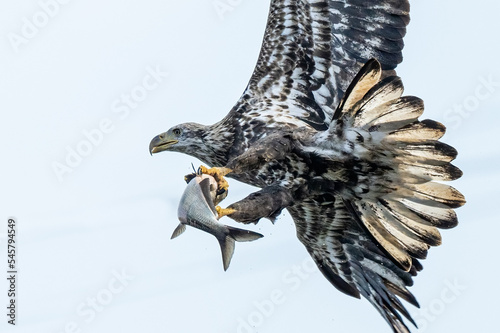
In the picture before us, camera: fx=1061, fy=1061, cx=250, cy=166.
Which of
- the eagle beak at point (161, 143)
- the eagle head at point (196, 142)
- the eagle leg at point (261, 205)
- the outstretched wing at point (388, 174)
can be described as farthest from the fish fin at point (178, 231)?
the eagle beak at point (161, 143)

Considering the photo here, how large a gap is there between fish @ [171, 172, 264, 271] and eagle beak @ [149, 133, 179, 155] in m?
2.88

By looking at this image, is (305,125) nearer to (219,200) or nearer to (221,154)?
(221,154)

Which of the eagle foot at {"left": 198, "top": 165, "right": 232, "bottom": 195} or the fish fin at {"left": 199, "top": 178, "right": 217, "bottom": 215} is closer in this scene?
the fish fin at {"left": 199, "top": 178, "right": 217, "bottom": 215}

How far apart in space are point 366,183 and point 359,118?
85 centimetres

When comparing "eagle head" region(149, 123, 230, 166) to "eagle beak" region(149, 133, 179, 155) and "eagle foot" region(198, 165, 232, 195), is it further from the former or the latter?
"eagle foot" region(198, 165, 232, 195)

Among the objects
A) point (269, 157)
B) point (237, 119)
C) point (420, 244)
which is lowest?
point (420, 244)

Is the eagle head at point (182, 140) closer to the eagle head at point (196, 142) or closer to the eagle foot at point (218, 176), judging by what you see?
the eagle head at point (196, 142)

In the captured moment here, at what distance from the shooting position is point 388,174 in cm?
1117

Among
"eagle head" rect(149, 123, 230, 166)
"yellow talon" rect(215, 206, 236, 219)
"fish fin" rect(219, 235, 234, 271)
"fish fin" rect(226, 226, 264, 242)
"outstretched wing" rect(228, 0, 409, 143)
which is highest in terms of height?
"outstretched wing" rect(228, 0, 409, 143)

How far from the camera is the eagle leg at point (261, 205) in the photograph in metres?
10.8

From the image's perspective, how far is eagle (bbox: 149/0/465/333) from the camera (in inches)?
424

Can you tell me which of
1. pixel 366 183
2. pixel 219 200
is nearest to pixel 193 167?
pixel 219 200

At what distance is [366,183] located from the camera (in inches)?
448

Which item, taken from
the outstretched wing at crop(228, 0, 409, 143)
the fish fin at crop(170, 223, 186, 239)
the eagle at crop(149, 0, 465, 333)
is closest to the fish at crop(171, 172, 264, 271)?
the fish fin at crop(170, 223, 186, 239)
